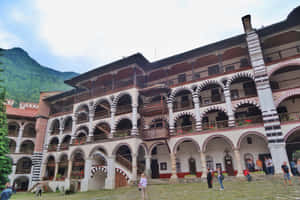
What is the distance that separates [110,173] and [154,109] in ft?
25.5

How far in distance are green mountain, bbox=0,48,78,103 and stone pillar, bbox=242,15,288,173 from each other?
186ft

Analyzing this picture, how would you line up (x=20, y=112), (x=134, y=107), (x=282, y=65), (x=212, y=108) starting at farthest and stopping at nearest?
(x=20, y=112), (x=134, y=107), (x=212, y=108), (x=282, y=65)

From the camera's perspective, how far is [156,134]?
19.8 m

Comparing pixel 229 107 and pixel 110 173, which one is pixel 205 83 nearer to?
pixel 229 107

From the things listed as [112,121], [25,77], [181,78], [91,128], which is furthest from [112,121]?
[25,77]

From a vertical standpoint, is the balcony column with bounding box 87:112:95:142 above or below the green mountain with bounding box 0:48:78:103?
below

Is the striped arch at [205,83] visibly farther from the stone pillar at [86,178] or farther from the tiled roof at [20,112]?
the tiled roof at [20,112]

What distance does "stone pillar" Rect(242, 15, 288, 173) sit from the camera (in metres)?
15.3

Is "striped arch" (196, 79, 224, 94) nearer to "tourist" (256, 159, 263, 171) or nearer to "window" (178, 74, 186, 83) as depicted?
"window" (178, 74, 186, 83)

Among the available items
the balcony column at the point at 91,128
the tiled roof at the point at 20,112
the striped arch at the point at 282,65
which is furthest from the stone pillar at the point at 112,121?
the tiled roof at the point at 20,112

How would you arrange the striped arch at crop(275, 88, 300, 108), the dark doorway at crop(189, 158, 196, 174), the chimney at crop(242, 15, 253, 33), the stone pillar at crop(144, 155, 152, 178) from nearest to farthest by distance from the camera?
the striped arch at crop(275, 88, 300, 108) < the chimney at crop(242, 15, 253, 33) < the stone pillar at crop(144, 155, 152, 178) < the dark doorway at crop(189, 158, 196, 174)

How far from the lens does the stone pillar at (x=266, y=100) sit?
1527 centimetres

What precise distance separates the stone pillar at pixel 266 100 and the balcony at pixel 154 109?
889 centimetres

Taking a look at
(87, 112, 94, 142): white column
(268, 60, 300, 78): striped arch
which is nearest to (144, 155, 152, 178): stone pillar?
(87, 112, 94, 142): white column
